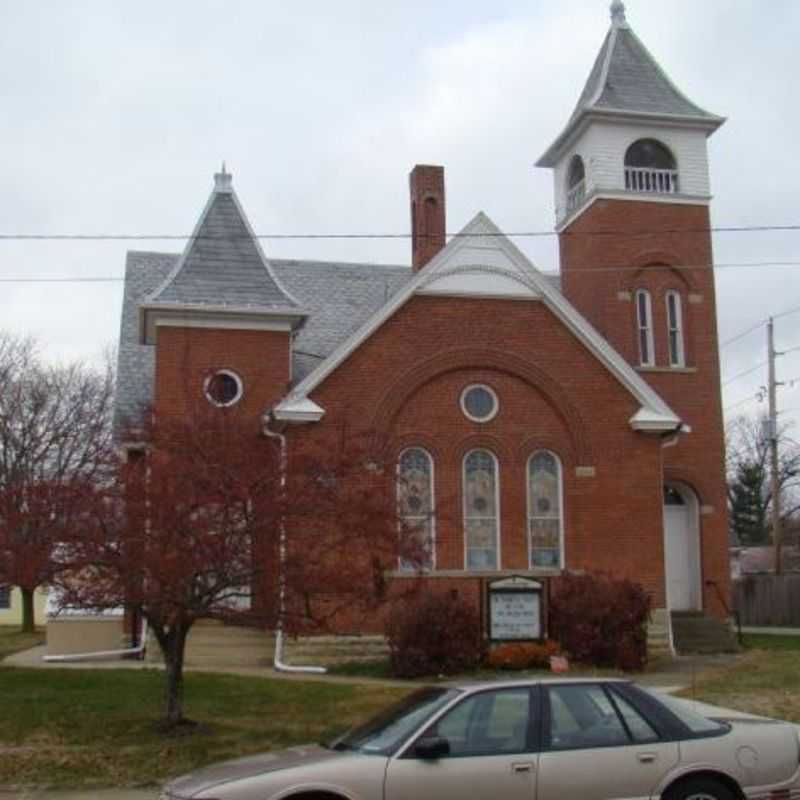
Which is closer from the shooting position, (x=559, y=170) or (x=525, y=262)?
(x=525, y=262)

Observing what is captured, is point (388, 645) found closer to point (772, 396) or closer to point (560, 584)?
point (560, 584)

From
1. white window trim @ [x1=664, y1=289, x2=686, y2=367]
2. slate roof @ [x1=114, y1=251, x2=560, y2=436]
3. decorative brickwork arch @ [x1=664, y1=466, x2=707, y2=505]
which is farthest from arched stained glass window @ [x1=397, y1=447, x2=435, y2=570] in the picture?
white window trim @ [x1=664, y1=289, x2=686, y2=367]

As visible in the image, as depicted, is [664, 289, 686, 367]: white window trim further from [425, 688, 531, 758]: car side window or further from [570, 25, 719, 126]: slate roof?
[425, 688, 531, 758]: car side window

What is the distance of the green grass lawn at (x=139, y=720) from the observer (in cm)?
1280

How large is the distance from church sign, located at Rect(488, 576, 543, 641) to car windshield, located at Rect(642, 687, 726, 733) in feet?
41.3

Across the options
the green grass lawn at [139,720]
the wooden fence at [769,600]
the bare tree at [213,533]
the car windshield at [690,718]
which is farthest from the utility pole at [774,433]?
the car windshield at [690,718]

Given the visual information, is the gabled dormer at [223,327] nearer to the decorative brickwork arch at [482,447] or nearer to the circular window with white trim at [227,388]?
the circular window with white trim at [227,388]

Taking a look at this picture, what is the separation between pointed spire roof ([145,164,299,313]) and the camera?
80.3ft

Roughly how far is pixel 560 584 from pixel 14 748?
11.5m

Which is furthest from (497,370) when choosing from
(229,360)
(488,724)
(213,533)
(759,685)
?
(488,724)

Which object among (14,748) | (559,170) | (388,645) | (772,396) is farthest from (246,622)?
(772,396)

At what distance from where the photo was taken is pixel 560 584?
74.2 feet

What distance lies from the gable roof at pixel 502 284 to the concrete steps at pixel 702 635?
4598 mm

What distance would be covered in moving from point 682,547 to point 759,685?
937 cm
